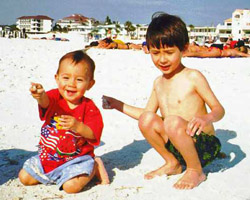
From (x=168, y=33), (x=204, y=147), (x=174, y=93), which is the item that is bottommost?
(x=204, y=147)

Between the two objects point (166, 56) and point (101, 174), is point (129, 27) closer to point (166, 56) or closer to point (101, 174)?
point (166, 56)

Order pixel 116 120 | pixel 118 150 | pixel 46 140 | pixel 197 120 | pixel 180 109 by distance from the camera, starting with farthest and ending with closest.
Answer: pixel 116 120, pixel 118 150, pixel 180 109, pixel 46 140, pixel 197 120

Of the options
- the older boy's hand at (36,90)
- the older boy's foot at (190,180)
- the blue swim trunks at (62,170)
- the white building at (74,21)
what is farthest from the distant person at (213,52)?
the white building at (74,21)

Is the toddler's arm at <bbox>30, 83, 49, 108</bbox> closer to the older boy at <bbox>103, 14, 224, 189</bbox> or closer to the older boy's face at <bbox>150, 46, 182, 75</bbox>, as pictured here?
the older boy at <bbox>103, 14, 224, 189</bbox>

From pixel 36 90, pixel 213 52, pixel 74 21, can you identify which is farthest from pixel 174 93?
pixel 74 21

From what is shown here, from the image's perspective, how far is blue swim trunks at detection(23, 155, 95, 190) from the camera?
7.34 ft

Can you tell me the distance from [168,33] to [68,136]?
997 mm

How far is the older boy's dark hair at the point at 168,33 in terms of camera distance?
7.84 ft

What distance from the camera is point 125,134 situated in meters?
3.61

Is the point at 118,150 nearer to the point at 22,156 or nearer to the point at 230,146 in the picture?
the point at 22,156

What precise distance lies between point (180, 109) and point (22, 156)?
55.0 inches

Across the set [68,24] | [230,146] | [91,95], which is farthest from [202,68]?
[68,24]

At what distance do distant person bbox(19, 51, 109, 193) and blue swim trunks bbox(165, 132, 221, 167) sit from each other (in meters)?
0.54

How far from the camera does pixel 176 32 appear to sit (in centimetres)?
240
